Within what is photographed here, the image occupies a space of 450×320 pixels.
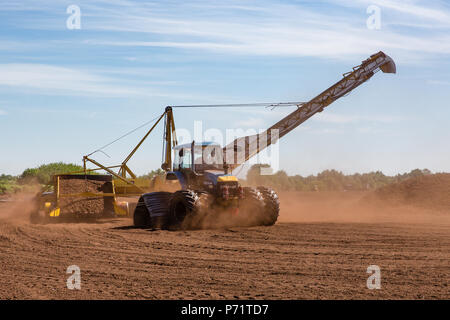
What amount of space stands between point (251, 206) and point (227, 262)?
6641 millimetres

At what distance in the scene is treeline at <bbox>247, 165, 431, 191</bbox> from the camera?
5453 cm

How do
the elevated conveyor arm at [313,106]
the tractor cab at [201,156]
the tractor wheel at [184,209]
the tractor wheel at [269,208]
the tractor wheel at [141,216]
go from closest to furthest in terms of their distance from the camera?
the tractor wheel at [184,209] → the tractor wheel at [269,208] → the tractor cab at [201,156] → the tractor wheel at [141,216] → the elevated conveyor arm at [313,106]

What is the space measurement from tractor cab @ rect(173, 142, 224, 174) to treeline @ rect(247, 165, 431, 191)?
32.9 m

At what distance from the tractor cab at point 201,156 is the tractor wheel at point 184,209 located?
4.82 ft

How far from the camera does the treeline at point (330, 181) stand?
179ft

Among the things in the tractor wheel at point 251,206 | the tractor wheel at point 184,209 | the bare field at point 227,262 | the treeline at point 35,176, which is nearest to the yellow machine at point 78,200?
the bare field at point 227,262

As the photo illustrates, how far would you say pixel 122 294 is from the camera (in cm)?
818

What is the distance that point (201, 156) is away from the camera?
18141mm

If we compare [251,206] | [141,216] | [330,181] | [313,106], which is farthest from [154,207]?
[330,181]

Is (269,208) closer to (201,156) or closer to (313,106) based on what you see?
(201,156)

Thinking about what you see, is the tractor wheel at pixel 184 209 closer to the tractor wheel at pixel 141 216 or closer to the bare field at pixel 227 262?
the bare field at pixel 227 262

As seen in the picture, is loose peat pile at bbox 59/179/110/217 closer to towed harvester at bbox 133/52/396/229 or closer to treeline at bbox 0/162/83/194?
towed harvester at bbox 133/52/396/229

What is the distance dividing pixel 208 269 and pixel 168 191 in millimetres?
8818


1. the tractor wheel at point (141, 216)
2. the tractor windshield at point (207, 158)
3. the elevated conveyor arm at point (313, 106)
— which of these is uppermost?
the elevated conveyor arm at point (313, 106)
